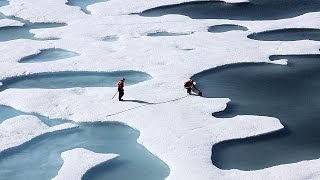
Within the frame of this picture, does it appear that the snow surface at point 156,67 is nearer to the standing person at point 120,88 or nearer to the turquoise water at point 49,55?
the turquoise water at point 49,55

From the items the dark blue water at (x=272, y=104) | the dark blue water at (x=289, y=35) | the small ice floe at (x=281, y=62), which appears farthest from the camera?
the dark blue water at (x=289, y=35)

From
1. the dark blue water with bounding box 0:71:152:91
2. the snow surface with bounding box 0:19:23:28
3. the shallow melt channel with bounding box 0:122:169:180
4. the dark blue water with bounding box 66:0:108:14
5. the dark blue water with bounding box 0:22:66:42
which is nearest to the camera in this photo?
the shallow melt channel with bounding box 0:122:169:180

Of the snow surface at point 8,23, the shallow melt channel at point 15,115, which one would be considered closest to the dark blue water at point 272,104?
the shallow melt channel at point 15,115

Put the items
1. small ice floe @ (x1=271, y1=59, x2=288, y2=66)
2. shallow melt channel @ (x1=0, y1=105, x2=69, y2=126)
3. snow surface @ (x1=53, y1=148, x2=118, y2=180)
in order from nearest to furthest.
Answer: snow surface @ (x1=53, y1=148, x2=118, y2=180) → shallow melt channel @ (x1=0, y1=105, x2=69, y2=126) → small ice floe @ (x1=271, y1=59, x2=288, y2=66)

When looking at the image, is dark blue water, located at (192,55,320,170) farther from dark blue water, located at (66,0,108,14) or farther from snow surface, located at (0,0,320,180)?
dark blue water, located at (66,0,108,14)

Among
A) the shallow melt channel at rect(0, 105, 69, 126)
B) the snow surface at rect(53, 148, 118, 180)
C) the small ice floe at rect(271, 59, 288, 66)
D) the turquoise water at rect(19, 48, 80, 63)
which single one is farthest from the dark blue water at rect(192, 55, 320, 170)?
the turquoise water at rect(19, 48, 80, 63)

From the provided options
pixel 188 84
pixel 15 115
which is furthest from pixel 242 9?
pixel 15 115
